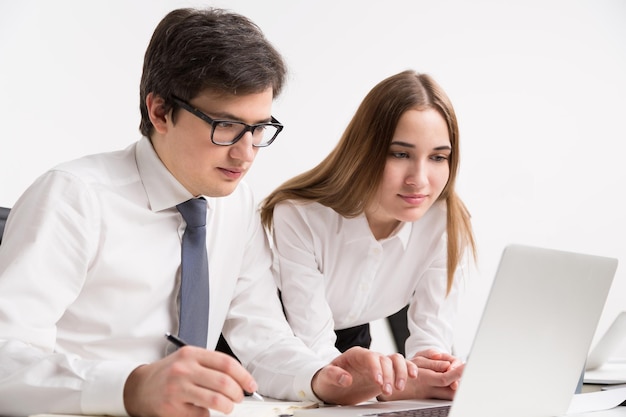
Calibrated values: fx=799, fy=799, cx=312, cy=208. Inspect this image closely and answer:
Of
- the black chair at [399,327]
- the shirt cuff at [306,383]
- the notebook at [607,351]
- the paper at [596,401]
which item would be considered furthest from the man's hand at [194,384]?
the black chair at [399,327]

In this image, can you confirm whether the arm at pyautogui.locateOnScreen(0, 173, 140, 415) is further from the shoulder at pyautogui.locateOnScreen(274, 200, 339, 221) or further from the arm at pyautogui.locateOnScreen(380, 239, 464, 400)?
the arm at pyautogui.locateOnScreen(380, 239, 464, 400)

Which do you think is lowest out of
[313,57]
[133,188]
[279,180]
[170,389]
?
[279,180]

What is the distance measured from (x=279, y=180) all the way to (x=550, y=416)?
2764 millimetres

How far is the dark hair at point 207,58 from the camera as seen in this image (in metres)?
1.51

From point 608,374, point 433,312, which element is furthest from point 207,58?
point 608,374

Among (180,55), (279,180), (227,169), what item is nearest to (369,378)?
(227,169)

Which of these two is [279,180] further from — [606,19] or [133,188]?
[133,188]

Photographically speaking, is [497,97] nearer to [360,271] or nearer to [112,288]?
[360,271]

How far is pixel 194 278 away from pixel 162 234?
12 centimetres

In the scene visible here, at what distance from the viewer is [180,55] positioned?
5.08 feet

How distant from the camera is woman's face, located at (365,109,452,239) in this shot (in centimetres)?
212

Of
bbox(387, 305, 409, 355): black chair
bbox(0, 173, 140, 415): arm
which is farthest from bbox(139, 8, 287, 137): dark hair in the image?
bbox(387, 305, 409, 355): black chair

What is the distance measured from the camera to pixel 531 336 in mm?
1213

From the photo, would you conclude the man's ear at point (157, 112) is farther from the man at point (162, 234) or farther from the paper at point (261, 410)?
the paper at point (261, 410)
